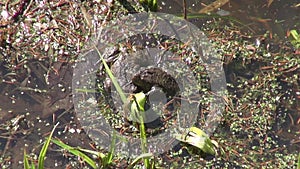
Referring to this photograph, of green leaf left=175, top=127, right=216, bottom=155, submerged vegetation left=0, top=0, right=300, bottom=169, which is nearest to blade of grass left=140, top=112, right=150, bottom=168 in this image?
submerged vegetation left=0, top=0, right=300, bottom=169

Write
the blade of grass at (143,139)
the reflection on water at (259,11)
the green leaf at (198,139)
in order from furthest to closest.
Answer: the reflection on water at (259,11) < the green leaf at (198,139) < the blade of grass at (143,139)

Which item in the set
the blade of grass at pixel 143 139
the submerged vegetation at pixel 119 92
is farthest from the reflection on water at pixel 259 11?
the blade of grass at pixel 143 139

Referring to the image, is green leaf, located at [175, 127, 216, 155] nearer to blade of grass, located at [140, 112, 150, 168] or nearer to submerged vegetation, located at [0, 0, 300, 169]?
submerged vegetation, located at [0, 0, 300, 169]

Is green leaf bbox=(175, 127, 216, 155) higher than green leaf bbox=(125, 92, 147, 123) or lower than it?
lower

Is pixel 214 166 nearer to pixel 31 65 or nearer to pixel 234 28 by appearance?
pixel 234 28

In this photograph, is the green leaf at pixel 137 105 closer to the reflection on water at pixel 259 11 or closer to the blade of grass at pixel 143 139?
the blade of grass at pixel 143 139

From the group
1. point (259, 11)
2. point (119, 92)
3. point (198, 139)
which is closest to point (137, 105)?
point (119, 92)

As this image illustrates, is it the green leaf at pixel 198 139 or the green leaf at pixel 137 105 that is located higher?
the green leaf at pixel 137 105

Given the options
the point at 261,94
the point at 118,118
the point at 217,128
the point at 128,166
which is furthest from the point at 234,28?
the point at 128,166

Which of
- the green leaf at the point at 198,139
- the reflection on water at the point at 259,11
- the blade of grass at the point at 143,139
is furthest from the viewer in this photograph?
the reflection on water at the point at 259,11
